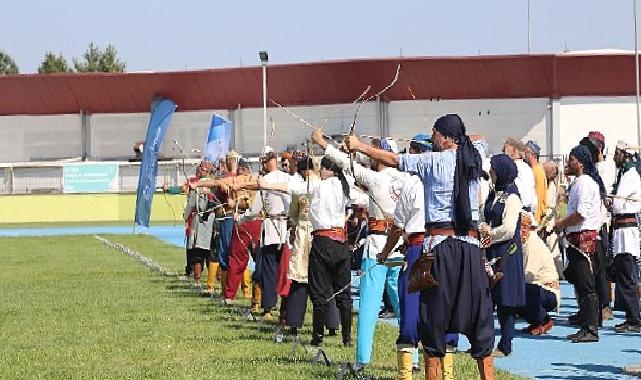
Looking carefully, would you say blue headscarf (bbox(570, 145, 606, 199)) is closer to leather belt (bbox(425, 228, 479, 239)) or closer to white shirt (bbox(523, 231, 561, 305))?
white shirt (bbox(523, 231, 561, 305))

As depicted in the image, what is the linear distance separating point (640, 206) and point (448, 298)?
6.61m

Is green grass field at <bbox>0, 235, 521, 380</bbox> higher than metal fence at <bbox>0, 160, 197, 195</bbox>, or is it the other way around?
metal fence at <bbox>0, 160, 197, 195</bbox>

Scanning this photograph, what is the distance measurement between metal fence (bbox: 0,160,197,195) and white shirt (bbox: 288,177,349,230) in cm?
4247

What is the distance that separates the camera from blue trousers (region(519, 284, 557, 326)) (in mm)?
14539

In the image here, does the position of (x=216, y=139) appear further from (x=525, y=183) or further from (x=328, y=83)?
(x=328, y=83)

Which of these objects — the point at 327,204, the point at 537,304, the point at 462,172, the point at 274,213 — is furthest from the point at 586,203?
the point at 462,172

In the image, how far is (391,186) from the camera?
11875 mm

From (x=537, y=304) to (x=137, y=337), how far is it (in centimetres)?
387

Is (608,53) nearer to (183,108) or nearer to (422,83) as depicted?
(422,83)

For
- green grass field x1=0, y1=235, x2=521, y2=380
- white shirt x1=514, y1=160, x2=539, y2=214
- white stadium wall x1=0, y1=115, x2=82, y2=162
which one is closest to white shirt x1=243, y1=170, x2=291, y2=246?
green grass field x1=0, y1=235, x2=521, y2=380

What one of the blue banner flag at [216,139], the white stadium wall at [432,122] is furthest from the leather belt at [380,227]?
the white stadium wall at [432,122]

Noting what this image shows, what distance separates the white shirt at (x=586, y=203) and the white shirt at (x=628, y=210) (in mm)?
637

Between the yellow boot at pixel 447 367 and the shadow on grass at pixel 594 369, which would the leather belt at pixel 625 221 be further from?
the yellow boot at pixel 447 367

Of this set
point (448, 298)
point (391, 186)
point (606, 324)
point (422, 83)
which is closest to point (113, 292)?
point (606, 324)
